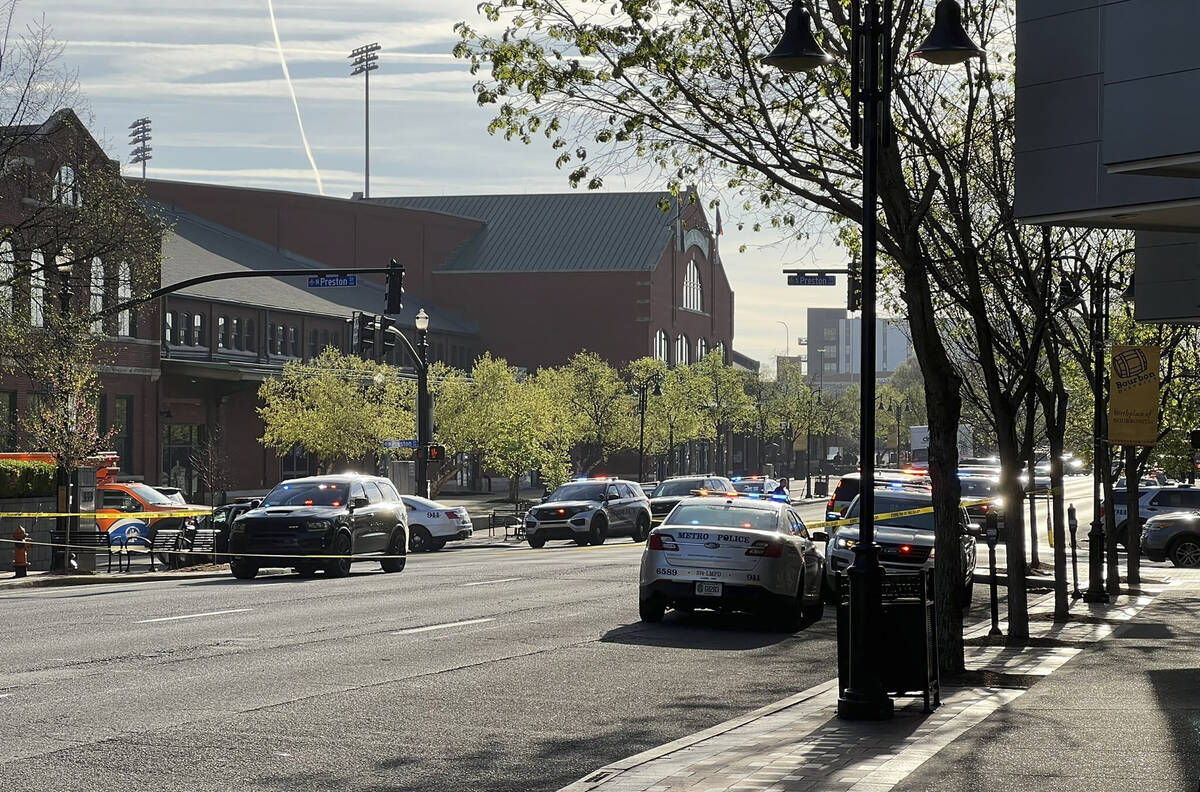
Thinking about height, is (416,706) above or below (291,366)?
below

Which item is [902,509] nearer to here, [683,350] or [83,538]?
[83,538]

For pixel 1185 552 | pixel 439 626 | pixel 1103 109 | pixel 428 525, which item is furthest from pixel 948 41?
pixel 428 525

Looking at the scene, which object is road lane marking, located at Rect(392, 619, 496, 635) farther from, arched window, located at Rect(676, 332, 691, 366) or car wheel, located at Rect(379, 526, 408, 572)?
arched window, located at Rect(676, 332, 691, 366)

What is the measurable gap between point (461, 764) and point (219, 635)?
25.0 ft

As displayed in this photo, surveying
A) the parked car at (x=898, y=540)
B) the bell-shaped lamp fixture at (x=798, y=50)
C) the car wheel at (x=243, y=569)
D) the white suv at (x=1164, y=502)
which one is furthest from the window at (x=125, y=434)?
the bell-shaped lamp fixture at (x=798, y=50)

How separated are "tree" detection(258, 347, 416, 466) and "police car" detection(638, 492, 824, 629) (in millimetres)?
39960

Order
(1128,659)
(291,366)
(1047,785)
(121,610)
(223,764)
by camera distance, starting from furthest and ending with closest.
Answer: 1. (291,366)
2. (121,610)
3. (1128,659)
4. (223,764)
5. (1047,785)

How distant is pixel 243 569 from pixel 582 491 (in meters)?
17.2

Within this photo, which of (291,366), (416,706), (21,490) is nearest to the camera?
(416,706)

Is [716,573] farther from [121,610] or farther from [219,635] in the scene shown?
[121,610]

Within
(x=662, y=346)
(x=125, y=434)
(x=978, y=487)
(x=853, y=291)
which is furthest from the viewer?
(x=662, y=346)

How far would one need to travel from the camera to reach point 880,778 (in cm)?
877

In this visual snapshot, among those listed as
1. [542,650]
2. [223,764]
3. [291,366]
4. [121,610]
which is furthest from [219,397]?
[223,764]

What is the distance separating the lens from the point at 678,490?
155 ft
